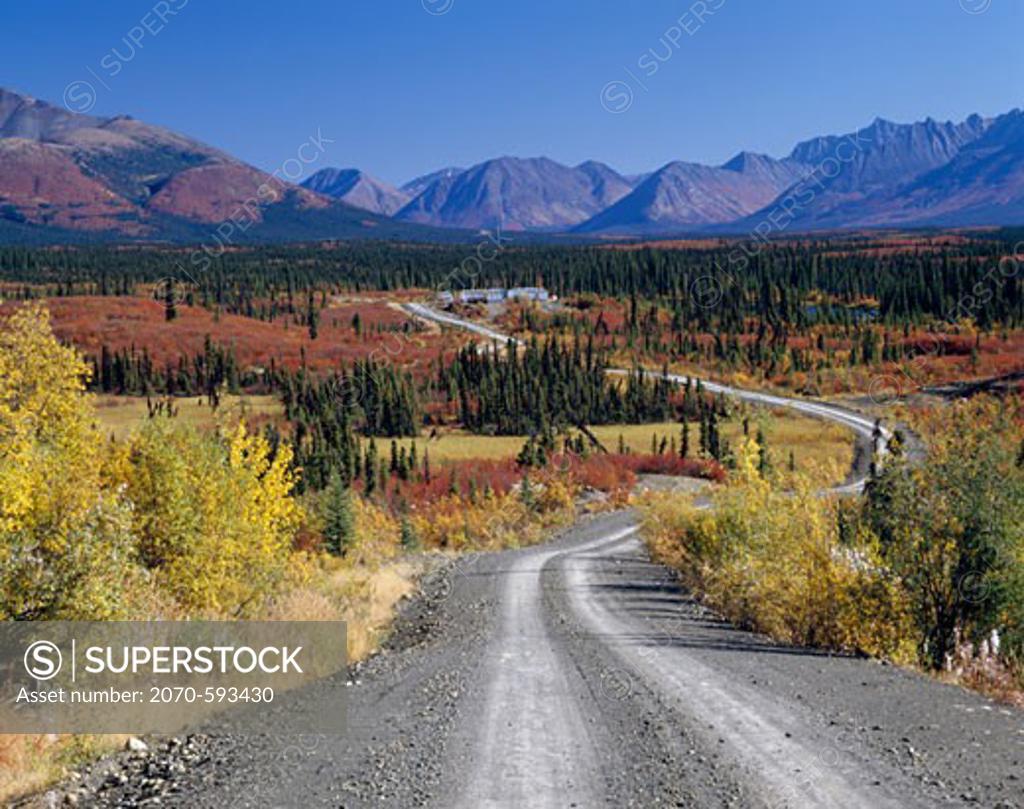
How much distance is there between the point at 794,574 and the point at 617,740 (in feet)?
26.8

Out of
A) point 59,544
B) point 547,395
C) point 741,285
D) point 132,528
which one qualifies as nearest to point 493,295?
point 741,285

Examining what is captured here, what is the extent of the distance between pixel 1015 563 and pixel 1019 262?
154821mm

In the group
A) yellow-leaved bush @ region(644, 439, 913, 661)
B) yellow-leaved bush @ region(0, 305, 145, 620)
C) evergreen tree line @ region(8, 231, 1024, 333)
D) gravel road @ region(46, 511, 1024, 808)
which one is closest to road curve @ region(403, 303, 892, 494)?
yellow-leaved bush @ region(644, 439, 913, 661)

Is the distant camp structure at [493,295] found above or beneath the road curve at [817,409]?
above

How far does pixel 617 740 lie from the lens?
10422 millimetres

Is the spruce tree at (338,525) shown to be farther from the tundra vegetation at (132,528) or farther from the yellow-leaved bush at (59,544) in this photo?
the yellow-leaved bush at (59,544)

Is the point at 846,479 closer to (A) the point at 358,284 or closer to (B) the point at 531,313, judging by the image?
(B) the point at 531,313

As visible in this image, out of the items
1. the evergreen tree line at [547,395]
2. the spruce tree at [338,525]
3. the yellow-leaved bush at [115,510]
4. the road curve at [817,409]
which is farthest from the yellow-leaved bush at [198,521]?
the evergreen tree line at [547,395]

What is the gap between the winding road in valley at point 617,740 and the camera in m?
8.84

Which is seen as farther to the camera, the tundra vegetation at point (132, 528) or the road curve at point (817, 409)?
the road curve at point (817, 409)

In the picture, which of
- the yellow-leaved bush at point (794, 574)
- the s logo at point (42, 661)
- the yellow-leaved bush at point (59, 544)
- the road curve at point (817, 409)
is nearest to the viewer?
the yellow-leaved bush at point (59, 544)

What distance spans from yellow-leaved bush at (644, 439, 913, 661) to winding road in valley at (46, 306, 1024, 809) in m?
1.00

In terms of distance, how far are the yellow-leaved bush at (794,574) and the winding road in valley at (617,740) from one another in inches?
39.2

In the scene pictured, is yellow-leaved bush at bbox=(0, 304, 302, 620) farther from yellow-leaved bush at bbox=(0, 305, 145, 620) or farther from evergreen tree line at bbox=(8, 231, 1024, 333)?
evergreen tree line at bbox=(8, 231, 1024, 333)
